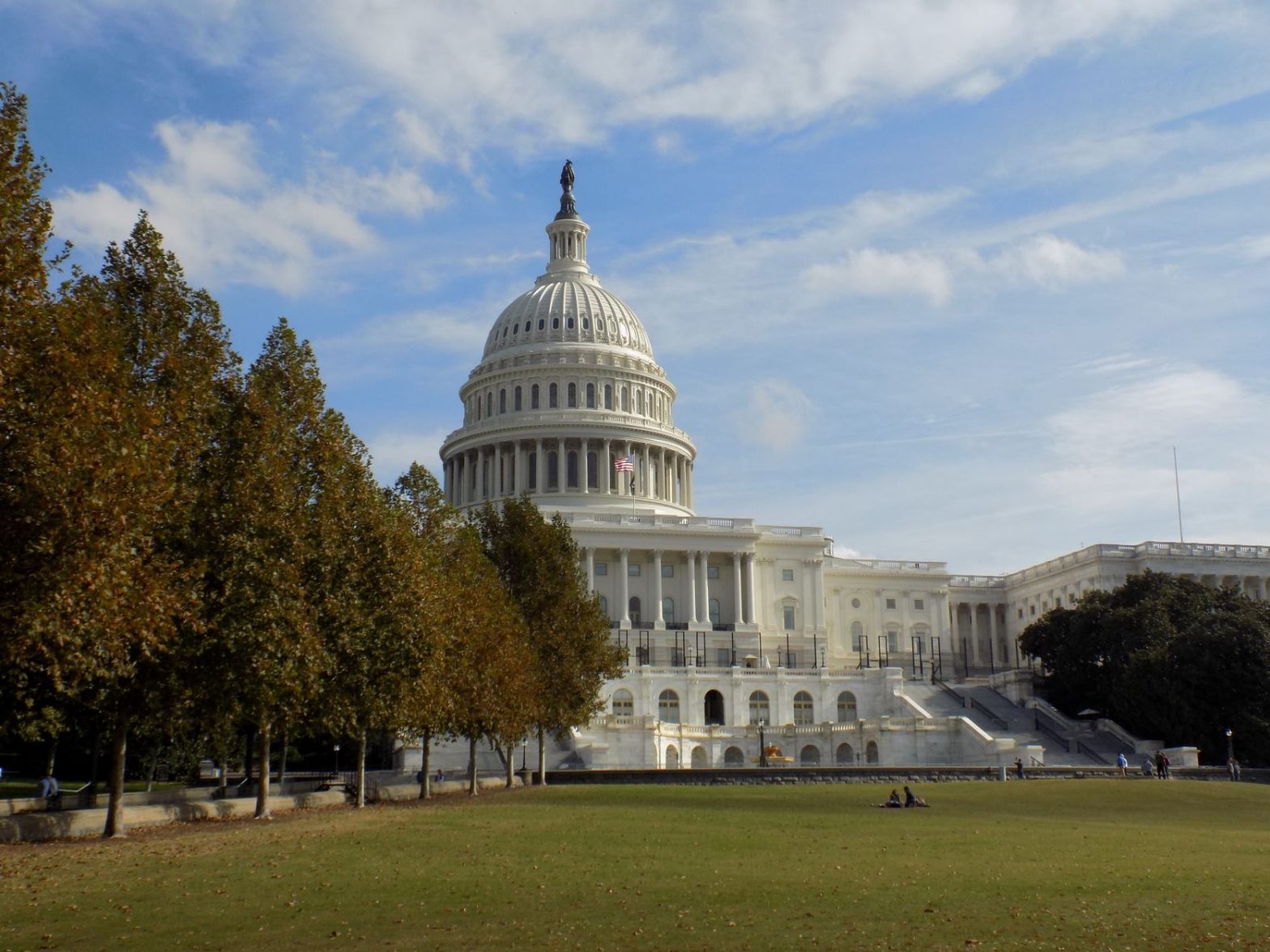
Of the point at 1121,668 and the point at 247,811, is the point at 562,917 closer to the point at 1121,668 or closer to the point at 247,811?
the point at 247,811

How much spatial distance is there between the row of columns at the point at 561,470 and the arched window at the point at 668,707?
3881 centimetres

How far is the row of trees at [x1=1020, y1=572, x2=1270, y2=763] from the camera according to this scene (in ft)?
286

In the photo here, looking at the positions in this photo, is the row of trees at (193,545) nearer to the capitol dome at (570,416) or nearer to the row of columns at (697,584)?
the row of columns at (697,584)

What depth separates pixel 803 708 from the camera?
113m

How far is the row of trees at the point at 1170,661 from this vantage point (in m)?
87.2

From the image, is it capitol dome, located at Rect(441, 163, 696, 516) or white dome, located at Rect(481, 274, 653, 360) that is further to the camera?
white dome, located at Rect(481, 274, 653, 360)

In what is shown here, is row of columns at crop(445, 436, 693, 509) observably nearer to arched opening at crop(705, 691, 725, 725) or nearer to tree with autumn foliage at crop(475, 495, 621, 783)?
arched opening at crop(705, 691, 725, 725)

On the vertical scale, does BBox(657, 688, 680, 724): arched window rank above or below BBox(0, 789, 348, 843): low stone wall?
above

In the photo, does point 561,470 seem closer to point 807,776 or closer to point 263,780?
point 807,776

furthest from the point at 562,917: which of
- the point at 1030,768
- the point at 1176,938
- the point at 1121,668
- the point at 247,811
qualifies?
the point at 1121,668

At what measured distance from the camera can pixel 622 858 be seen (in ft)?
96.5

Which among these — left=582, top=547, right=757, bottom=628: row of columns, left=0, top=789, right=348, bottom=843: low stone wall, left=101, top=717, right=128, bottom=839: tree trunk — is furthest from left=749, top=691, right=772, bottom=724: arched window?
left=101, top=717, right=128, bottom=839: tree trunk

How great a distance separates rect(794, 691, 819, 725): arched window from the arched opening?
599 centimetres

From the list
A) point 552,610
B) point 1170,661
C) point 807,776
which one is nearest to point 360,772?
point 552,610
